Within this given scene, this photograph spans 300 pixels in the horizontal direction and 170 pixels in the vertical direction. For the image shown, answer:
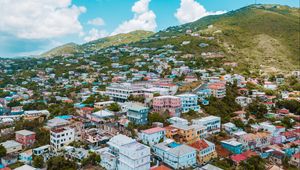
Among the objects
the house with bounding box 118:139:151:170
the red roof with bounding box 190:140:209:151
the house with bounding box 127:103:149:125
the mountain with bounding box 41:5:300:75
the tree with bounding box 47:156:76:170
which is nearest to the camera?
the house with bounding box 118:139:151:170

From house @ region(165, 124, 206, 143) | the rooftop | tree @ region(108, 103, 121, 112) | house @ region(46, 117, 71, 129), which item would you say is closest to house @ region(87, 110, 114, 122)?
tree @ region(108, 103, 121, 112)

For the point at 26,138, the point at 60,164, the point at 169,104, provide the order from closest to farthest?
the point at 60,164 → the point at 26,138 → the point at 169,104

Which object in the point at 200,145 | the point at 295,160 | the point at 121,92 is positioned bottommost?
the point at 295,160

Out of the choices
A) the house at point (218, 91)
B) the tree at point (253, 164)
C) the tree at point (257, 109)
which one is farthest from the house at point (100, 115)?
the tree at point (257, 109)

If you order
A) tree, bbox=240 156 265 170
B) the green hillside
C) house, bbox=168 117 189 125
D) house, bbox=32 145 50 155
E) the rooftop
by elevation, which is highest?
the green hillside

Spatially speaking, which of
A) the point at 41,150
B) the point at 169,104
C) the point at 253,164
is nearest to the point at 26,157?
the point at 41,150

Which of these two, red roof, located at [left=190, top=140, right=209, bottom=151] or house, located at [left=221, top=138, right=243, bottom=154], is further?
house, located at [left=221, top=138, right=243, bottom=154]

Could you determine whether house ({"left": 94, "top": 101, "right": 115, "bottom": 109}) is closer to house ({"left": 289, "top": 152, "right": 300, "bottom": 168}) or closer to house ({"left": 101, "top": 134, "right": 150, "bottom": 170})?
house ({"left": 101, "top": 134, "right": 150, "bottom": 170})

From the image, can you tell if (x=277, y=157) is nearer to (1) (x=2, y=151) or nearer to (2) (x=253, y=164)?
(2) (x=253, y=164)
